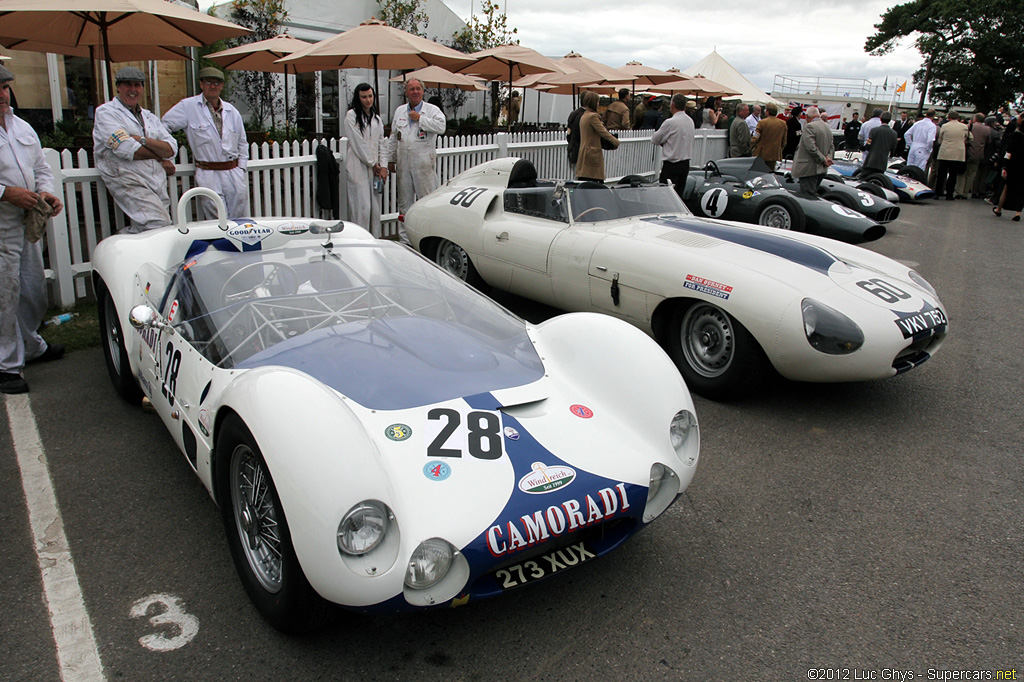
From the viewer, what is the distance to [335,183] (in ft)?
24.7

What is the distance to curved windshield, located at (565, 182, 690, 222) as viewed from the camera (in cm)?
540

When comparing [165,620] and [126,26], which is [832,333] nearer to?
[165,620]

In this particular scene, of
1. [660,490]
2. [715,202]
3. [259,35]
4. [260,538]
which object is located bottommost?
[260,538]

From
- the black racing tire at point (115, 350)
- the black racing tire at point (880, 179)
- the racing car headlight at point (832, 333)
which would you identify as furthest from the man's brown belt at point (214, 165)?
the black racing tire at point (880, 179)

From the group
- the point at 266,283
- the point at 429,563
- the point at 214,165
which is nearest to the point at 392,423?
the point at 429,563

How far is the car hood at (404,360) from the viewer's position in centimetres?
247

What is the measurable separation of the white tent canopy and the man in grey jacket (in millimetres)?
11924

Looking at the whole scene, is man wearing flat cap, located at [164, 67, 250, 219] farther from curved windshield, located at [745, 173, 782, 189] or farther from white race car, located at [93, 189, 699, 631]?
curved windshield, located at [745, 173, 782, 189]

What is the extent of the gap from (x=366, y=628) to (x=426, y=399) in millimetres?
764

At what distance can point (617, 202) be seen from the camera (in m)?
5.50

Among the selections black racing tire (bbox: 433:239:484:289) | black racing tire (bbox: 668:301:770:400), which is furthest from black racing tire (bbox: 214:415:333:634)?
black racing tire (bbox: 433:239:484:289)

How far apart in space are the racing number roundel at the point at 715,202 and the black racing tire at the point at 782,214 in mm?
463

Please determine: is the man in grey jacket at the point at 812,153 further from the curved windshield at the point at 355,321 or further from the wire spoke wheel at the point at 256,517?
the wire spoke wheel at the point at 256,517

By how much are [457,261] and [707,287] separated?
266cm
